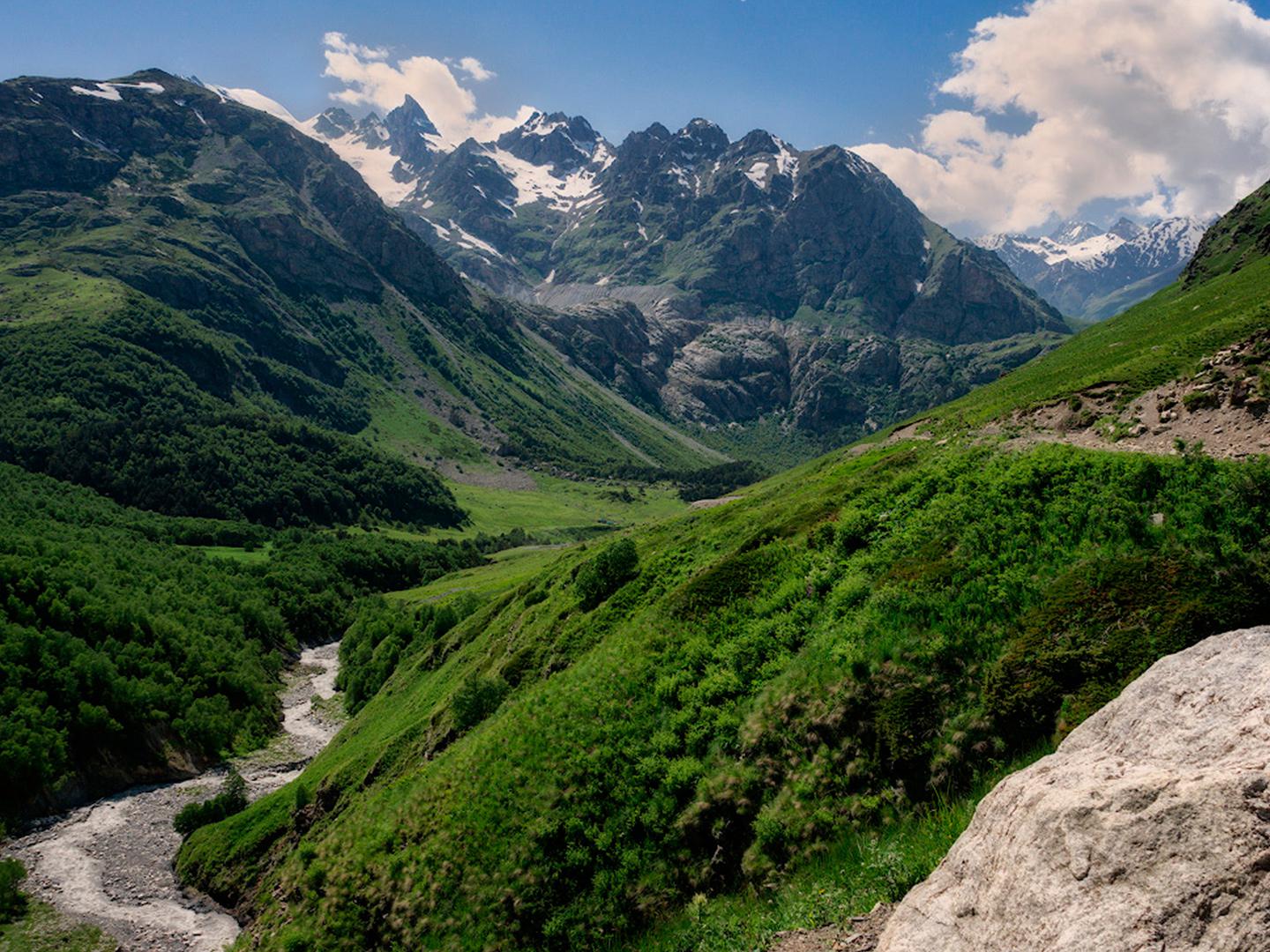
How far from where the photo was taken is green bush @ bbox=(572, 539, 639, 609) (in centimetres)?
4269

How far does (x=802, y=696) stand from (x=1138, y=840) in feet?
45.2

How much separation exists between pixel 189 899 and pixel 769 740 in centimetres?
5685

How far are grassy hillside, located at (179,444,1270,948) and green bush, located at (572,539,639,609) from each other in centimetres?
604

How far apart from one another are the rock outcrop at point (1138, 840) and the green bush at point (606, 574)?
31.8m

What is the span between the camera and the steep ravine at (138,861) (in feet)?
163


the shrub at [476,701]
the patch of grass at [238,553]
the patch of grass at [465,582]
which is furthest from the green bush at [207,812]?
the patch of grass at [238,553]

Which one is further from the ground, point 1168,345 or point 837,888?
point 1168,345

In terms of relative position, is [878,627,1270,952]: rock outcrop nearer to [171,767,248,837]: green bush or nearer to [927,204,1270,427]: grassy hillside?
[927,204,1270,427]: grassy hillside

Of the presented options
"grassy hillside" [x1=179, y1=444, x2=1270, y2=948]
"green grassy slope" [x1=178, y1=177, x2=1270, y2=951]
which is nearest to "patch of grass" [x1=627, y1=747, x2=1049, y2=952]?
"green grassy slope" [x1=178, y1=177, x2=1270, y2=951]

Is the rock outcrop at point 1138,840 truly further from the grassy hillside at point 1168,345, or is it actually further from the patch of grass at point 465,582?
the patch of grass at point 465,582

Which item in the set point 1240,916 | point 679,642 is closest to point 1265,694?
point 1240,916

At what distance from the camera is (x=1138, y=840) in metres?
8.19

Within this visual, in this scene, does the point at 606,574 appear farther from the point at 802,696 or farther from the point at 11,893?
Answer: the point at 11,893

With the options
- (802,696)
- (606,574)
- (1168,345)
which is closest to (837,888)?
(802,696)
